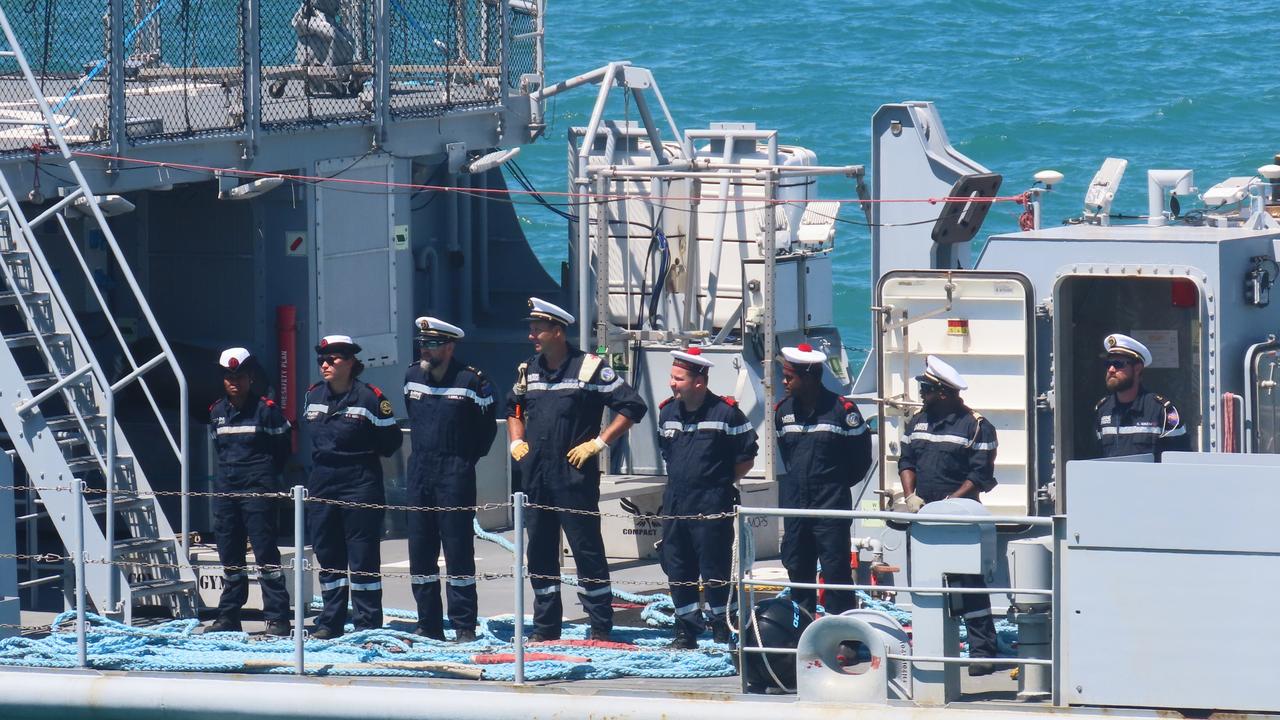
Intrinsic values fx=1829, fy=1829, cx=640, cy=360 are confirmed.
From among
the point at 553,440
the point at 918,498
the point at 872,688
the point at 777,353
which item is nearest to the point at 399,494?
the point at 777,353

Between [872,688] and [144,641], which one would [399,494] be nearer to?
[144,641]

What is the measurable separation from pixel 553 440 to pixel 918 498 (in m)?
1.70

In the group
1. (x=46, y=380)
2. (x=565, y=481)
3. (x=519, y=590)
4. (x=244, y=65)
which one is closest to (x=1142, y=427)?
(x=565, y=481)

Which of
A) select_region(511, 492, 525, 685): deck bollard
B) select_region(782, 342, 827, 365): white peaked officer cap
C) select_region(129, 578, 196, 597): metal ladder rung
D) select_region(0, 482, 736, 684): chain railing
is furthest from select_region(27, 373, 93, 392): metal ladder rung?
select_region(782, 342, 827, 365): white peaked officer cap

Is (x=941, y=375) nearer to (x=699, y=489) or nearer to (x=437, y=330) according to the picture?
(x=699, y=489)

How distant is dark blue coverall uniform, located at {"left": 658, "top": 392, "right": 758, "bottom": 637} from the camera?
27.0 ft

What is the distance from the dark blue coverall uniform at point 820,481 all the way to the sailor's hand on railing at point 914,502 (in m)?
0.25

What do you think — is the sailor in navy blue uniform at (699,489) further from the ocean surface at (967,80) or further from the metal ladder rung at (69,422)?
the ocean surface at (967,80)

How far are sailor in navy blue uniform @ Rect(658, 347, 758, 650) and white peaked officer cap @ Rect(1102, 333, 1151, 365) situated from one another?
1680mm

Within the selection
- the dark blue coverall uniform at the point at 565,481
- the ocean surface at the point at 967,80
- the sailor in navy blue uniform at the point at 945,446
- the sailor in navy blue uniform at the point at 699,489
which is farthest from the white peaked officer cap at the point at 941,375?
the ocean surface at the point at 967,80

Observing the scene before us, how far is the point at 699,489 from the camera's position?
27.2 ft

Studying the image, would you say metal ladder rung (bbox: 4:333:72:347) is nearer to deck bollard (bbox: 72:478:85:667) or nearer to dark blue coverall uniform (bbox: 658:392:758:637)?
deck bollard (bbox: 72:478:85:667)

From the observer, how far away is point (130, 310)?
42.9 ft

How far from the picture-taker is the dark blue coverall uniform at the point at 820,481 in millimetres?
8336
